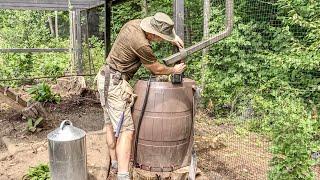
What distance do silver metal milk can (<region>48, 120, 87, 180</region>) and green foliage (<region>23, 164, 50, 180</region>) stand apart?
13.4 inches

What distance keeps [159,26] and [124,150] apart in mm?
1002

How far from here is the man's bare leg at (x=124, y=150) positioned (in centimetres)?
286

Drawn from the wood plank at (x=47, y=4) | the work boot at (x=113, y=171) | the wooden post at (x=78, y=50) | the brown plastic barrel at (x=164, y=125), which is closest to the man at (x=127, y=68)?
the brown plastic barrel at (x=164, y=125)

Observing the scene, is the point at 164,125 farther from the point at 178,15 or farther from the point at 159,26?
the point at 178,15

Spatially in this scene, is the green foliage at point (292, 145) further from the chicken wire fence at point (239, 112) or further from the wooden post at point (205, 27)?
the wooden post at point (205, 27)

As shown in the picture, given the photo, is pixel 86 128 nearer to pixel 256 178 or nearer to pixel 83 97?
pixel 83 97

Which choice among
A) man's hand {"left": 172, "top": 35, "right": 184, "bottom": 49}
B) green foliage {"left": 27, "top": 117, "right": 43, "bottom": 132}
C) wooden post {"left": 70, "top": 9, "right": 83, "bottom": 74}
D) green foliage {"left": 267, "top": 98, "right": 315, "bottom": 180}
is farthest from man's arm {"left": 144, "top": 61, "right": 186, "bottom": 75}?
wooden post {"left": 70, "top": 9, "right": 83, "bottom": 74}

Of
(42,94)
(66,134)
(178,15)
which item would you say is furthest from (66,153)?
(42,94)

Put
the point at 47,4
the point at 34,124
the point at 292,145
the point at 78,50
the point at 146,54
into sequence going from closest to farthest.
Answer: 1. the point at 292,145
2. the point at 146,54
3. the point at 34,124
4. the point at 47,4
5. the point at 78,50

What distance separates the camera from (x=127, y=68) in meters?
2.90

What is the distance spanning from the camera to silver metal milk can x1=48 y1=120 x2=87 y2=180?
2.90m

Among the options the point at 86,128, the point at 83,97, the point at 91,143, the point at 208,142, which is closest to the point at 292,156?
the point at 208,142

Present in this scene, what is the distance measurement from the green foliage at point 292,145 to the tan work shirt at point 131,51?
103 centimetres

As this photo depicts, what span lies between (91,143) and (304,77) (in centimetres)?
305
